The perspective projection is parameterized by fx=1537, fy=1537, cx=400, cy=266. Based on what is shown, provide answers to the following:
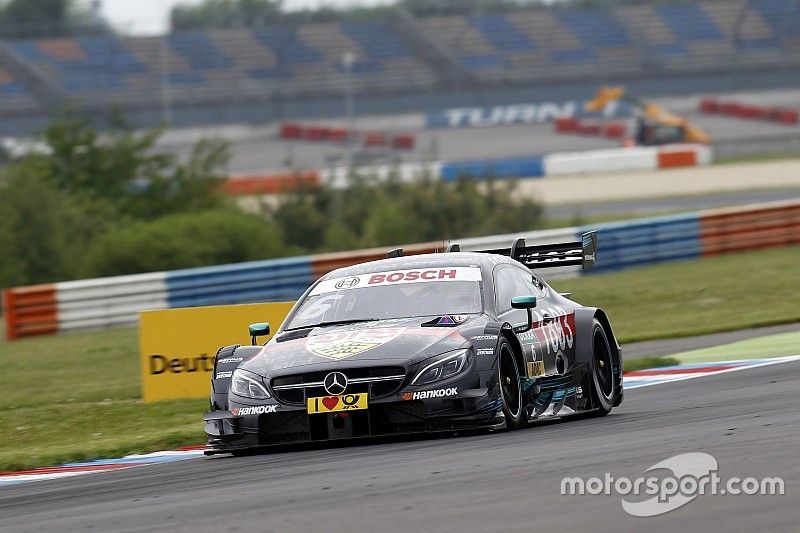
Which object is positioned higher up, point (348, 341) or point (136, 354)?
point (348, 341)

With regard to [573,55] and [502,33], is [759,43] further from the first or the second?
[502,33]

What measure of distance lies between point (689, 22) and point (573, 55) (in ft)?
22.0

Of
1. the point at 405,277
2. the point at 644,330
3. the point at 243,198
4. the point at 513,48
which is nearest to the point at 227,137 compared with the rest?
the point at 513,48

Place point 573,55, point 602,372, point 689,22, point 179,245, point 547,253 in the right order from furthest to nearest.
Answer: point 689,22
point 573,55
point 179,245
point 547,253
point 602,372

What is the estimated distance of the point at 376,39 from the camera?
261 feet

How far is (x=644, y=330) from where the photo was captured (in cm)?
1895

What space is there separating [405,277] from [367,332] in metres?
0.88

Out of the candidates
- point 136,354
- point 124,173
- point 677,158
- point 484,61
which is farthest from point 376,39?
point 136,354

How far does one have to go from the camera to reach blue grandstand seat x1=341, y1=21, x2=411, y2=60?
7850 centimetres

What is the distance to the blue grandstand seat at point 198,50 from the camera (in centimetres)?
7600

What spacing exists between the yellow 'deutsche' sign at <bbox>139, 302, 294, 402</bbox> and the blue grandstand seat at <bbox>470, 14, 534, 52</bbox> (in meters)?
66.3

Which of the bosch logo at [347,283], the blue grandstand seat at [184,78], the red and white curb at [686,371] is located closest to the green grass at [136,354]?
the red and white curb at [686,371]

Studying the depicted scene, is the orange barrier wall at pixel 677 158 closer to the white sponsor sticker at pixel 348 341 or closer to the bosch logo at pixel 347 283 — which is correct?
the bosch logo at pixel 347 283

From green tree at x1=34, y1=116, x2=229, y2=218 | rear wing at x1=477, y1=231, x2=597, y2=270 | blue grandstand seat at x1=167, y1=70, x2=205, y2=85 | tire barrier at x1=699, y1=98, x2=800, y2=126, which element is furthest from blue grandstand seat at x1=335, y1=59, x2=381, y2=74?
rear wing at x1=477, y1=231, x2=597, y2=270
